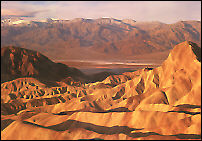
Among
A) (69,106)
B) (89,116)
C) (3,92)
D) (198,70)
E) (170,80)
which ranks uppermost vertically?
(198,70)

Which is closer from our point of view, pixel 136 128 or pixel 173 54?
pixel 136 128

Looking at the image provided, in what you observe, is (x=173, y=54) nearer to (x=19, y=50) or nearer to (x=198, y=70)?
(x=198, y=70)

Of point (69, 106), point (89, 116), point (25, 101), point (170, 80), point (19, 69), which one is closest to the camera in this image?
point (89, 116)

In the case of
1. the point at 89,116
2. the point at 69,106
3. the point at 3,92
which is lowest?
the point at 3,92

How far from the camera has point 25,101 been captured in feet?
130

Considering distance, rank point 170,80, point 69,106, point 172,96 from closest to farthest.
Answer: point 172,96 → point 170,80 → point 69,106

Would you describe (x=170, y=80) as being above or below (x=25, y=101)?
above

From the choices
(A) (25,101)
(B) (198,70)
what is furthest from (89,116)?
(A) (25,101)

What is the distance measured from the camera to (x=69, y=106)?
2827 centimetres

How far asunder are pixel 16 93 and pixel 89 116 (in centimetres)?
3558

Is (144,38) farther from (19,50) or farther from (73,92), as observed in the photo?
(73,92)

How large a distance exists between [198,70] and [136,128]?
26.5ft

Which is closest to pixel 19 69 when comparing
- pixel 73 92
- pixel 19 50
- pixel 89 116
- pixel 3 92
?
pixel 19 50

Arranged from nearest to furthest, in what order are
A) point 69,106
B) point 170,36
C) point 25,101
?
point 69,106, point 25,101, point 170,36
